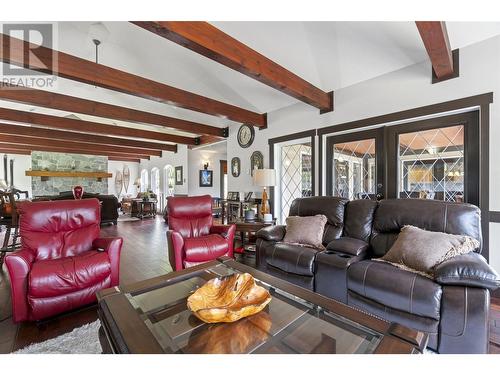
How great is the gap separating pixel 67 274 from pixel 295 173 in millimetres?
3697

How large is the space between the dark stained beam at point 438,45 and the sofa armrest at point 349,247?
1875mm

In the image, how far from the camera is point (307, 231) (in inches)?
104

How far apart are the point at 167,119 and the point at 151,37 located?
161cm

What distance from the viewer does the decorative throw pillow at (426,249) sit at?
1.73 metres

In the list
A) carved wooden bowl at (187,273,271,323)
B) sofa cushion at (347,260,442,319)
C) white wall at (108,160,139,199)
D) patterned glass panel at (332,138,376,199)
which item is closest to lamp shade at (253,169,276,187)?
patterned glass panel at (332,138,376,199)

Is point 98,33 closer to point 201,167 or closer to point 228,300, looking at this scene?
point 228,300

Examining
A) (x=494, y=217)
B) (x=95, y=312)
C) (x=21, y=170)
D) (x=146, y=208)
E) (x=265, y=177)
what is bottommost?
(x=95, y=312)

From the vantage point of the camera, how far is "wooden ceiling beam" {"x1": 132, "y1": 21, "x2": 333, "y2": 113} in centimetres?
187

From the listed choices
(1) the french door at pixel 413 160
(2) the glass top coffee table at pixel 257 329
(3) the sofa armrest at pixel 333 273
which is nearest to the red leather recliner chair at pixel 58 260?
(2) the glass top coffee table at pixel 257 329

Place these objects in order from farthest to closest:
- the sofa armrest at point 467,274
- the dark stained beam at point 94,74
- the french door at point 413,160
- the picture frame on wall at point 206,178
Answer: the picture frame on wall at point 206,178, the french door at point 413,160, the dark stained beam at point 94,74, the sofa armrest at point 467,274

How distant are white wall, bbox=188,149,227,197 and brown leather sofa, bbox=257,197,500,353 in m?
5.80

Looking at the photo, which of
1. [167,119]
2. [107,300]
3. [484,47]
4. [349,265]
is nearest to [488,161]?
[484,47]

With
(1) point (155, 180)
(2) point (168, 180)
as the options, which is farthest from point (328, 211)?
(1) point (155, 180)

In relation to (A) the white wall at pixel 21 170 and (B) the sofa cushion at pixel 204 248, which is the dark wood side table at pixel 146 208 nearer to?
(A) the white wall at pixel 21 170
